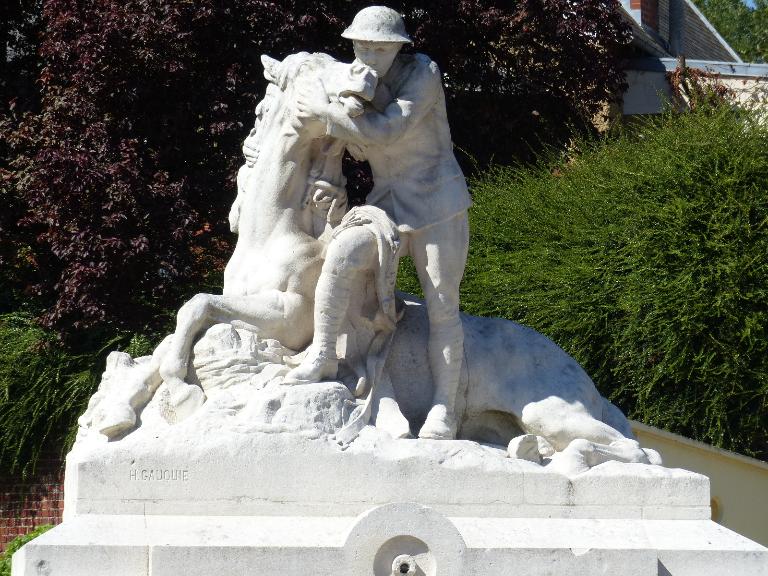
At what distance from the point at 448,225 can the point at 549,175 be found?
683cm

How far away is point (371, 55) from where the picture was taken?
24.0ft

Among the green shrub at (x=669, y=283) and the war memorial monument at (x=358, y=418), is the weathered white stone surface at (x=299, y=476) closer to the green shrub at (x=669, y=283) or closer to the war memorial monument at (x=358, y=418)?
the war memorial monument at (x=358, y=418)

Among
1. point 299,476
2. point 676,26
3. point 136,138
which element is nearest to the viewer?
point 299,476

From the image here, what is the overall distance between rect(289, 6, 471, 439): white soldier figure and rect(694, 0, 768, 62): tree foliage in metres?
26.3

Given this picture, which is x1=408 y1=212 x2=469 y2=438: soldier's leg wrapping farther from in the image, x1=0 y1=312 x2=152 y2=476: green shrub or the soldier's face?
x1=0 y1=312 x2=152 y2=476: green shrub

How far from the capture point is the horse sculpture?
7234mm

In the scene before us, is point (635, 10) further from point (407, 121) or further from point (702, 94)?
point (407, 121)

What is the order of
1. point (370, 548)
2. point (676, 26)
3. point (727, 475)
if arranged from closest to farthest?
point (370, 548) < point (727, 475) < point (676, 26)

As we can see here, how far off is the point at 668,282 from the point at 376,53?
222 inches

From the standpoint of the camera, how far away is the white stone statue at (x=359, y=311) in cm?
715

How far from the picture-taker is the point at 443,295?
24.5ft

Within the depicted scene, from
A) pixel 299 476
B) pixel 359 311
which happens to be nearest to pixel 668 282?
pixel 359 311

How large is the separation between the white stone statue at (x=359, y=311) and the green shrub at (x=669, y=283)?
15.9ft

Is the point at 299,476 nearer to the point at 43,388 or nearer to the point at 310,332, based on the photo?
the point at 310,332
